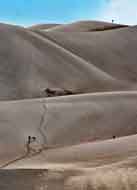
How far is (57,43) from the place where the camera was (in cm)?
618

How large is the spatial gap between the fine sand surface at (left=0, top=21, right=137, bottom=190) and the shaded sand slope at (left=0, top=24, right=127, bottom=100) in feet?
0.04

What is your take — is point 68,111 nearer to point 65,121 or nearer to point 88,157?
point 65,121

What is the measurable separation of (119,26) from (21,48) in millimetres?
2970

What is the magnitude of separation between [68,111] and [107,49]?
2.81m

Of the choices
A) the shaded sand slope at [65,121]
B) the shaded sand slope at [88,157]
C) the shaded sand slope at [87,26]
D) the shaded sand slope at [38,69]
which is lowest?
the shaded sand slope at [88,157]

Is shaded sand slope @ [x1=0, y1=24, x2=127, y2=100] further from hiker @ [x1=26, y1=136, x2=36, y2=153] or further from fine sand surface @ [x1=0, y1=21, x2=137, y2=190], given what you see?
hiker @ [x1=26, y1=136, x2=36, y2=153]

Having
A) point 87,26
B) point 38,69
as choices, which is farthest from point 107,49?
point 87,26

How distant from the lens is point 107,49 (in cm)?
659

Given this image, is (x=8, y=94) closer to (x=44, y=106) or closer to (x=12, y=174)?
(x=44, y=106)

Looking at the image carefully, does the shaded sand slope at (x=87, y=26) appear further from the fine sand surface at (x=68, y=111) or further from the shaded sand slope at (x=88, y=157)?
the shaded sand slope at (x=88, y=157)

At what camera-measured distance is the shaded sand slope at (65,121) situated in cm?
345

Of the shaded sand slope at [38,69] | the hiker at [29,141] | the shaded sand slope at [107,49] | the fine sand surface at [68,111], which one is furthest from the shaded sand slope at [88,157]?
the shaded sand slope at [107,49]

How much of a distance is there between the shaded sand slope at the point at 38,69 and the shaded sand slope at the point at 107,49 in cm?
26

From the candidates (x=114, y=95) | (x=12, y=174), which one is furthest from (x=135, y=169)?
(x=114, y=95)
